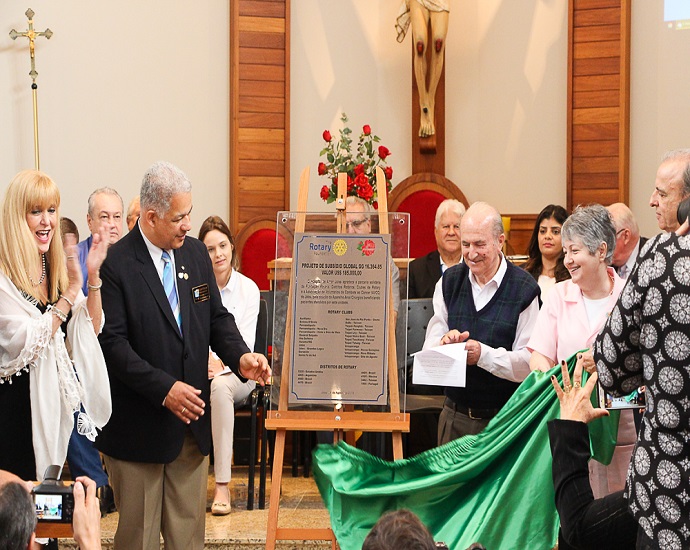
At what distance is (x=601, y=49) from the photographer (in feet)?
24.7

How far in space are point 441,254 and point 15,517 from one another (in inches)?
161

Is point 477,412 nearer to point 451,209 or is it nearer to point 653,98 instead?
point 451,209

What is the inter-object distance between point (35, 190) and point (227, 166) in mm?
4487

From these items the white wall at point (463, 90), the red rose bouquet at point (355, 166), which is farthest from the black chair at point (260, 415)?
the white wall at point (463, 90)

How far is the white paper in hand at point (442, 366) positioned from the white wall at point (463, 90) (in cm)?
395

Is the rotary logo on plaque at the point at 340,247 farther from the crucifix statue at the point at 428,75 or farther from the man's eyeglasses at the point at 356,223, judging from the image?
the crucifix statue at the point at 428,75

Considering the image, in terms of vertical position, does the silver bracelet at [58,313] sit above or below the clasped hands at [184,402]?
above

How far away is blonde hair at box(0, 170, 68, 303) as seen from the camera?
3352 mm

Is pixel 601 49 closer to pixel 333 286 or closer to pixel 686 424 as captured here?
pixel 333 286

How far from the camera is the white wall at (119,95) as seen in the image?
300 inches

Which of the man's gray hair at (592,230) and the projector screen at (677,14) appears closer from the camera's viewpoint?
the man's gray hair at (592,230)

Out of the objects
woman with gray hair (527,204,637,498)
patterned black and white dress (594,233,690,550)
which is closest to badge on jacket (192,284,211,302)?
woman with gray hair (527,204,637,498)

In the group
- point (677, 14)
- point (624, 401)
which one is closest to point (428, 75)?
point (677, 14)

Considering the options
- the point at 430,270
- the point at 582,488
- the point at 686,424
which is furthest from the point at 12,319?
the point at 430,270
